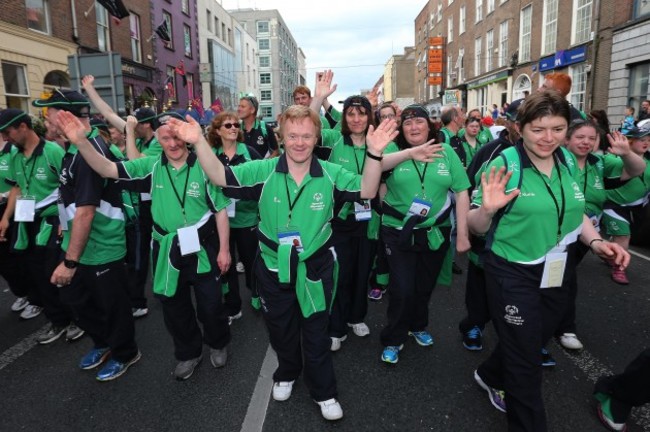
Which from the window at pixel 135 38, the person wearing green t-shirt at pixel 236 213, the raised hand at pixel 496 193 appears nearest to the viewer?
the raised hand at pixel 496 193

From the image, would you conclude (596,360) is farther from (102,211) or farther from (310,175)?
(102,211)

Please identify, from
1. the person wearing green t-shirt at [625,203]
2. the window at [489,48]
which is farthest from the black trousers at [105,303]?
the window at [489,48]

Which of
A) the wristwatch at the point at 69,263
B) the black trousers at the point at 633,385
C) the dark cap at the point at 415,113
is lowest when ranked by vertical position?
the black trousers at the point at 633,385

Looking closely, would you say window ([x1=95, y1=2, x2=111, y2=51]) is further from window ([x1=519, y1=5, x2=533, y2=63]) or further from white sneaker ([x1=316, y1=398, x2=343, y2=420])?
window ([x1=519, y1=5, x2=533, y2=63])

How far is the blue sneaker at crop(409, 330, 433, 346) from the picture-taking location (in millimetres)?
3710

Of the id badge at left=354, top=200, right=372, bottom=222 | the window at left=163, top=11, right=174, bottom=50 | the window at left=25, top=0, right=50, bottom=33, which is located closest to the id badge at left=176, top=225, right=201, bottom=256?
the id badge at left=354, top=200, right=372, bottom=222

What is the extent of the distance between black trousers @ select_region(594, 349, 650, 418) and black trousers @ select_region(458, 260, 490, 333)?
3.57ft

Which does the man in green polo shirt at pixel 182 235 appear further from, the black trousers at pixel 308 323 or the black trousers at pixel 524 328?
the black trousers at pixel 524 328

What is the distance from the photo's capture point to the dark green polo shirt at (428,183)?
330cm

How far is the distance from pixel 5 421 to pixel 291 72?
94804 mm

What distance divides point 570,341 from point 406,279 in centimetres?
159

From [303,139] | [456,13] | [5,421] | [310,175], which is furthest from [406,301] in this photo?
[456,13]

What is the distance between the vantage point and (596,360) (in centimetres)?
342

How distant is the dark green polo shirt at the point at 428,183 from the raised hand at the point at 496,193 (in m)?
0.97
